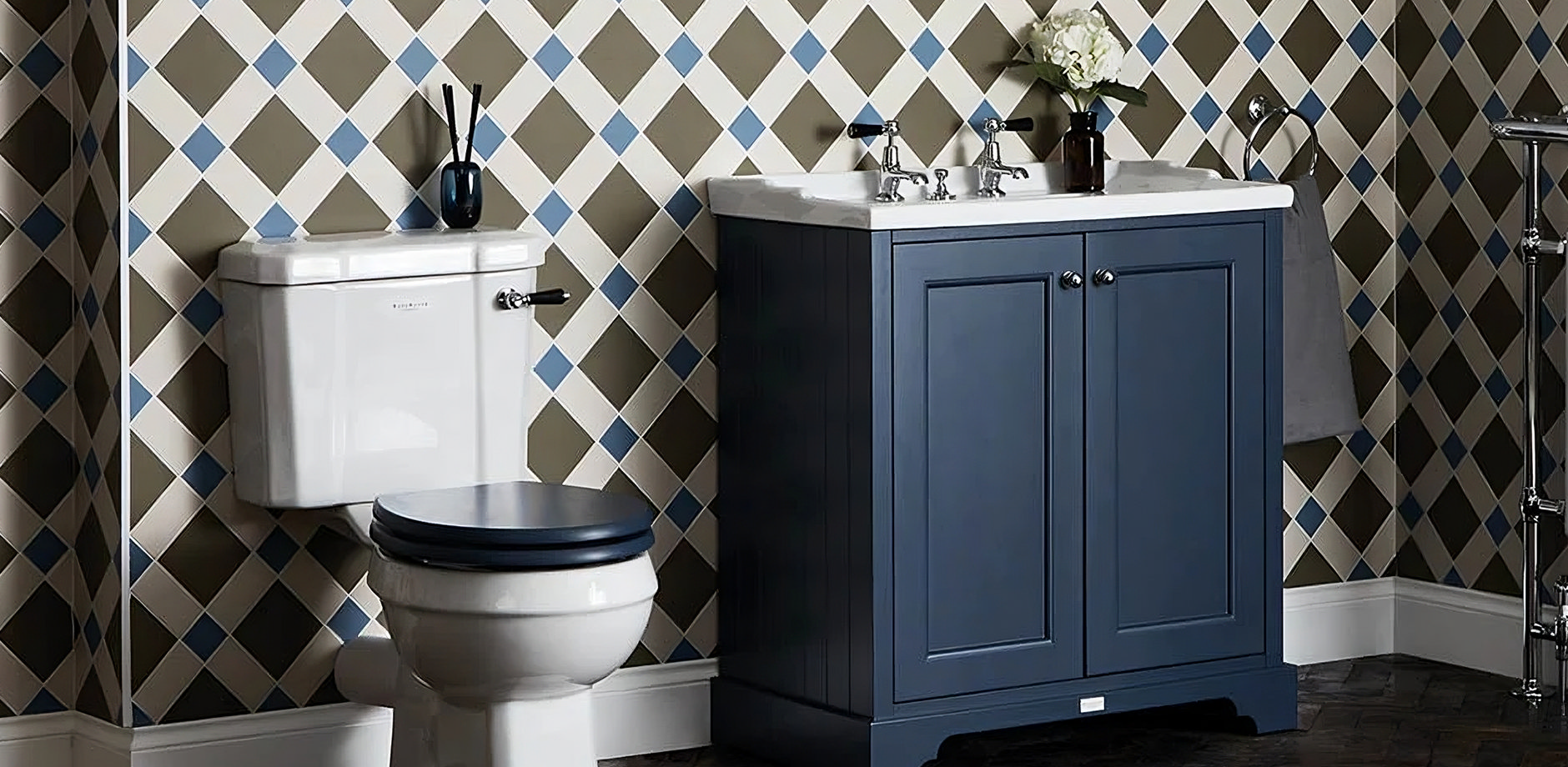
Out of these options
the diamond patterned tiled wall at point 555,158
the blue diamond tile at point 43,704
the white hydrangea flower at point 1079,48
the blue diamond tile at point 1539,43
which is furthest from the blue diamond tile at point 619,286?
the blue diamond tile at point 1539,43

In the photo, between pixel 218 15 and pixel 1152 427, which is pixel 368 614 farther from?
pixel 1152 427

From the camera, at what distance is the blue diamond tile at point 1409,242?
4.28 meters

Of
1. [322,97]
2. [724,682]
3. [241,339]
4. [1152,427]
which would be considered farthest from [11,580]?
[1152,427]

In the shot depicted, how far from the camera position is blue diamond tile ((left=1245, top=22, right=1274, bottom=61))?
13.5 feet

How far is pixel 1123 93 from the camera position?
12.7 ft

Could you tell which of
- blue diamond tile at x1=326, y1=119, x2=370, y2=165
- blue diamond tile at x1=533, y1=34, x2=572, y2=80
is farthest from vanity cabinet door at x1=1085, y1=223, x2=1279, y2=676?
blue diamond tile at x1=326, y1=119, x2=370, y2=165

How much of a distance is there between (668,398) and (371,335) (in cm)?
60

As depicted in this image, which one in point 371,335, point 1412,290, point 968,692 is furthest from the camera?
point 1412,290

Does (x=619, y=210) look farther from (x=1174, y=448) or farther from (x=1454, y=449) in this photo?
(x=1454, y=449)

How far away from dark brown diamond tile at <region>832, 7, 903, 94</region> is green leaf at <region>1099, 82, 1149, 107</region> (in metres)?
0.37

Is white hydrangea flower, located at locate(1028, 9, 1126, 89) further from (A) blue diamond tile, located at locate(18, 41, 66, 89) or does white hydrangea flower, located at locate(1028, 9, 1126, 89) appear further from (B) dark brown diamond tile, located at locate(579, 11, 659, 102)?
(A) blue diamond tile, located at locate(18, 41, 66, 89)

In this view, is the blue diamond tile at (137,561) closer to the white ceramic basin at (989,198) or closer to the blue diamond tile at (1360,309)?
the white ceramic basin at (989,198)

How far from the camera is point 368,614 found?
348cm

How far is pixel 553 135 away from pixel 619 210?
0.16m
